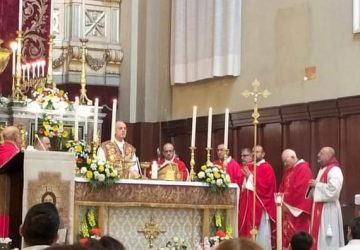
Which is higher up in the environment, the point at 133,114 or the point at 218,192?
the point at 133,114

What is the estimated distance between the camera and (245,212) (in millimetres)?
12828

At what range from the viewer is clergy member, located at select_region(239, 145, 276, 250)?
12797 millimetres

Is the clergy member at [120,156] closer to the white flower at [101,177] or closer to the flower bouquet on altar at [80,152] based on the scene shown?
the flower bouquet on altar at [80,152]

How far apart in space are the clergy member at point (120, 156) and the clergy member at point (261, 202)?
2.59 meters

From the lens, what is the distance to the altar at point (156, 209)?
9812 mm

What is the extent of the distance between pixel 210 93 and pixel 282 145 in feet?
8.18

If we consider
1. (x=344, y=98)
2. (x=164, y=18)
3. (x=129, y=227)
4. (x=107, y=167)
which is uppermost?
(x=164, y=18)

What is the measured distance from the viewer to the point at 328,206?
1185cm

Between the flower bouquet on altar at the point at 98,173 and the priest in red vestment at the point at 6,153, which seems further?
the flower bouquet on altar at the point at 98,173

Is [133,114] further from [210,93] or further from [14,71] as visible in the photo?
[14,71]

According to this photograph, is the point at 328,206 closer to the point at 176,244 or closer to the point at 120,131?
the point at 176,244

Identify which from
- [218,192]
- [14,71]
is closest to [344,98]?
[218,192]

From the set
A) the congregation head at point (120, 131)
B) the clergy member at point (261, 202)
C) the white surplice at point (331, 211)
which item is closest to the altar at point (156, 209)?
the congregation head at point (120, 131)

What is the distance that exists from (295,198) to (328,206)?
27.7 inches
